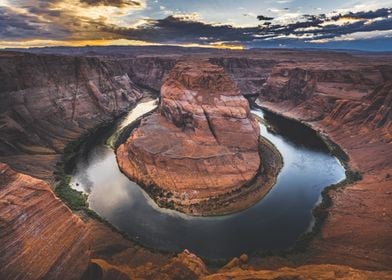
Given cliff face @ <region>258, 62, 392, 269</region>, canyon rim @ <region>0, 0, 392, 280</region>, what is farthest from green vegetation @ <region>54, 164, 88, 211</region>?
cliff face @ <region>258, 62, 392, 269</region>

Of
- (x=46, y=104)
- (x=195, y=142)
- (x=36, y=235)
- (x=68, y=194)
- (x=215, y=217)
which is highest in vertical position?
(x=36, y=235)

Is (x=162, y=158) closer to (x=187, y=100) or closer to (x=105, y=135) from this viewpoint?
(x=187, y=100)

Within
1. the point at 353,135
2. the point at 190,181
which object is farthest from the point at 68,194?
the point at 353,135

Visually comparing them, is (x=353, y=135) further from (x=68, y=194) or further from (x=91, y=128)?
(x=91, y=128)

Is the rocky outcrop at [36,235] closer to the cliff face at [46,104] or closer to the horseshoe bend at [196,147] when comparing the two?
the horseshoe bend at [196,147]

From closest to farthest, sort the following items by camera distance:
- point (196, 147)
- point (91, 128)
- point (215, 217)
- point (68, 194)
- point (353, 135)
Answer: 1. point (215, 217)
2. point (68, 194)
3. point (196, 147)
4. point (353, 135)
5. point (91, 128)
